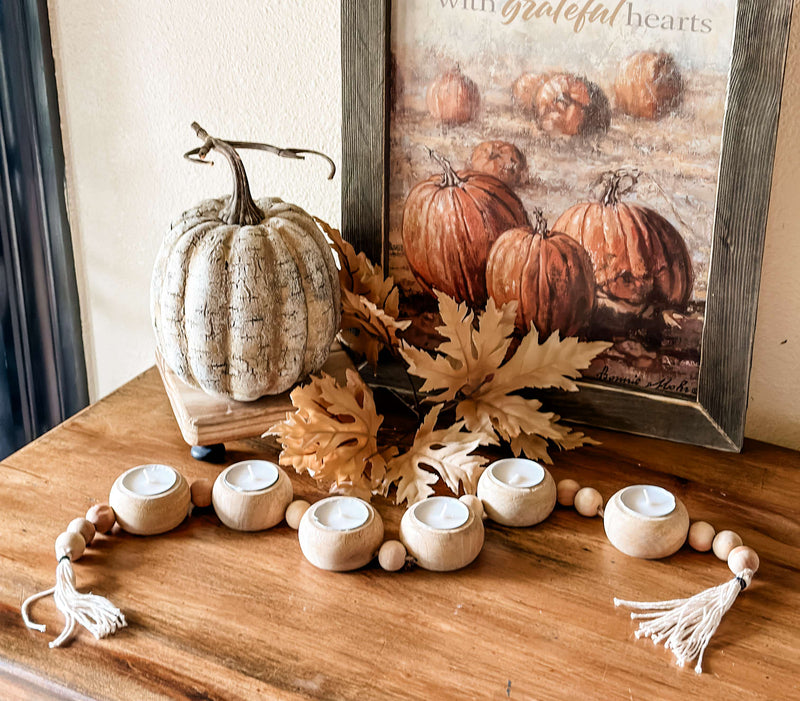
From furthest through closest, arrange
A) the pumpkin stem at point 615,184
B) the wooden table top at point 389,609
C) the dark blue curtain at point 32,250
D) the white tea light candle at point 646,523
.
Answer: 1. the dark blue curtain at point 32,250
2. the pumpkin stem at point 615,184
3. the white tea light candle at point 646,523
4. the wooden table top at point 389,609

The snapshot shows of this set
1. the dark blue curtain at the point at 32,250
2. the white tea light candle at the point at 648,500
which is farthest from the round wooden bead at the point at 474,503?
the dark blue curtain at the point at 32,250

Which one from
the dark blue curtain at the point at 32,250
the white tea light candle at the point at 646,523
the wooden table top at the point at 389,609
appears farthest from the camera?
the dark blue curtain at the point at 32,250

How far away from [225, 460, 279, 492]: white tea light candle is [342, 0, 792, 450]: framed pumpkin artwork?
24 centimetres

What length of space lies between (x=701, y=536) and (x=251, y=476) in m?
0.35

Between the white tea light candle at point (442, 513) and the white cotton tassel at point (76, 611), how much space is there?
0.22 meters

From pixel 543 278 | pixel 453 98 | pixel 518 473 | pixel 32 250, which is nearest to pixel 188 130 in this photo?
pixel 32 250

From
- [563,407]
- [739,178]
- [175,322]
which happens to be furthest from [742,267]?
[175,322]

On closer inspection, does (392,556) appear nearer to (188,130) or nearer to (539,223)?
(539,223)

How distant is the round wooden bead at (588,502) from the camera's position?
69 centimetres

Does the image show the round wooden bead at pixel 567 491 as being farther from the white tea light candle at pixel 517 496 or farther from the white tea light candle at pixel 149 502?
the white tea light candle at pixel 149 502

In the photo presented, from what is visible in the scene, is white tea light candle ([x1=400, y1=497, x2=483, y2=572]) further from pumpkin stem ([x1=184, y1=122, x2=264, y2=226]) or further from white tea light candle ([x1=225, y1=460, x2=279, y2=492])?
pumpkin stem ([x1=184, y1=122, x2=264, y2=226])

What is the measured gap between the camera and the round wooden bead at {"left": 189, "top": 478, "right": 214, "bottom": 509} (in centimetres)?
69

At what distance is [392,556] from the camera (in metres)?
0.62
